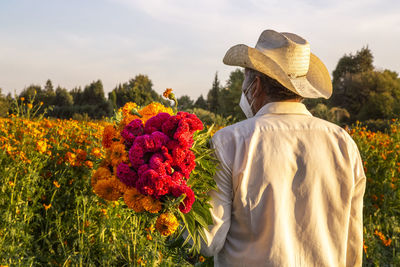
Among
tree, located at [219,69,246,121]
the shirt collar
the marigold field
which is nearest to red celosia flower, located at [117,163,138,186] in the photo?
the shirt collar

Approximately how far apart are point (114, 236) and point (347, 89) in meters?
31.4

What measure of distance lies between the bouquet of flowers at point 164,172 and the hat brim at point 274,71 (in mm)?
394

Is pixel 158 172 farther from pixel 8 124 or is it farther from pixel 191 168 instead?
pixel 8 124

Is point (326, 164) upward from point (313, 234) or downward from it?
upward

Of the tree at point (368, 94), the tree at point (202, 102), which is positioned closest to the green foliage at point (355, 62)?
the tree at point (368, 94)

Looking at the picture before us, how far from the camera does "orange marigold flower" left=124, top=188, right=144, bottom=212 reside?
1370 millimetres

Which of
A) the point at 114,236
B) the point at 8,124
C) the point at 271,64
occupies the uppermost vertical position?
the point at 271,64

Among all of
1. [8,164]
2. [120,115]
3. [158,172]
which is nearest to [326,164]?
[158,172]

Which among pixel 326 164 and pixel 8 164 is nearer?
pixel 326 164

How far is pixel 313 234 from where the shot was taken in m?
1.52

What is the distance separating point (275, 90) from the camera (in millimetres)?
1596

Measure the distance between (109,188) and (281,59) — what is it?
0.99m

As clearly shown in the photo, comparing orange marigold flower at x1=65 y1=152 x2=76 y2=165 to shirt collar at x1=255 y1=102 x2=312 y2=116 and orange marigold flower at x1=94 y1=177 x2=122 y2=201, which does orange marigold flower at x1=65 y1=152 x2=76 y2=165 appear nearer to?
orange marigold flower at x1=94 y1=177 x2=122 y2=201

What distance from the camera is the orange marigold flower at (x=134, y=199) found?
137cm
